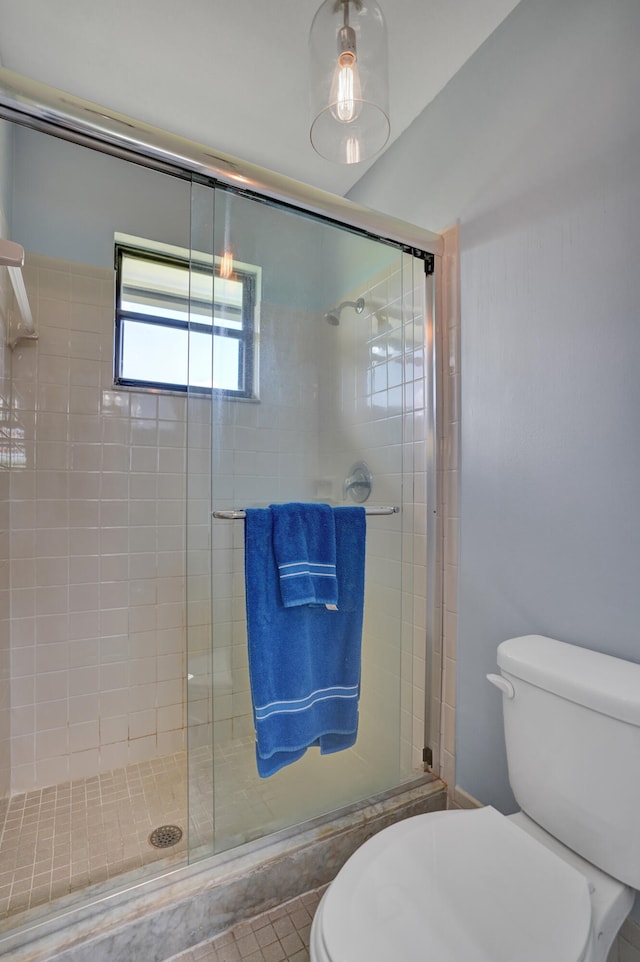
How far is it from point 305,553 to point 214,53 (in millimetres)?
1541

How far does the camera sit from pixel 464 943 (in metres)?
0.73

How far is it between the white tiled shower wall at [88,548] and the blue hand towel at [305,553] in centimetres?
85

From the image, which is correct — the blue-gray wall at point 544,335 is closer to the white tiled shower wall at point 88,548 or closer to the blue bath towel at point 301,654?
the blue bath towel at point 301,654

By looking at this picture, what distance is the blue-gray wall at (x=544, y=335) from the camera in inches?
41.4

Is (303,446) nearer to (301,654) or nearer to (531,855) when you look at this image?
(301,654)

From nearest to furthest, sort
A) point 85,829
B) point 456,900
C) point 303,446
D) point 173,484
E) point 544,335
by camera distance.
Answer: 1. point 456,900
2. point 544,335
3. point 303,446
4. point 85,829
5. point 173,484

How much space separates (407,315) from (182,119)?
3.64ft

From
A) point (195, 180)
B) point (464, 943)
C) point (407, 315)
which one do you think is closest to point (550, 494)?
point (407, 315)

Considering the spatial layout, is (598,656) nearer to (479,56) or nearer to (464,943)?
(464,943)

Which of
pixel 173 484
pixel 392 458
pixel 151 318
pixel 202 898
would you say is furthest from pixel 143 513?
pixel 202 898

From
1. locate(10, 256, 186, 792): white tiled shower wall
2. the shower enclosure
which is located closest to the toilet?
the shower enclosure

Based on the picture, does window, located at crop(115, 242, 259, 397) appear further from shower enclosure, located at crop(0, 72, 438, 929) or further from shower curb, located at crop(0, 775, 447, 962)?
shower curb, located at crop(0, 775, 447, 962)

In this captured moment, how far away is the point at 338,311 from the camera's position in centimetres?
147

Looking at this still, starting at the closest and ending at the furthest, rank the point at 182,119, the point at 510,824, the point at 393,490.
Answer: the point at 510,824, the point at 393,490, the point at 182,119
